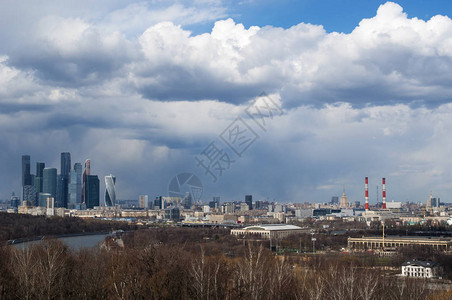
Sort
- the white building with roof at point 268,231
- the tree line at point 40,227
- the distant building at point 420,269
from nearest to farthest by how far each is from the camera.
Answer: the distant building at point 420,269
the tree line at point 40,227
the white building with roof at point 268,231

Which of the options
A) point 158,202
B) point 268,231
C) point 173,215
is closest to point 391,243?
point 268,231

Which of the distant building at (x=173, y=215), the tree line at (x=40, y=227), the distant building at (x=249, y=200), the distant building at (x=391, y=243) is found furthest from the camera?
the distant building at (x=249, y=200)

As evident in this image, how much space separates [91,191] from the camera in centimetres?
19375

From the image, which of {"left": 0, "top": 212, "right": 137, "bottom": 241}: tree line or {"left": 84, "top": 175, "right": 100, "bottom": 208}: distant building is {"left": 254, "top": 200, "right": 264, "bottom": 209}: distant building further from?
{"left": 0, "top": 212, "right": 137, "bottom": 241}: tree line

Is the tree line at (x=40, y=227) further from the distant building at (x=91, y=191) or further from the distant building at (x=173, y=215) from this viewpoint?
the distant building at (x=91, y=191)

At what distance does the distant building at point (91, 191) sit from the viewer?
19150 cm

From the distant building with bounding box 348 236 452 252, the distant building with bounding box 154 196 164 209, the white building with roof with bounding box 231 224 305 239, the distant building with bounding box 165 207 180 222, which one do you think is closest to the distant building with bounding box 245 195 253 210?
Answer: the distant building with bounding box 154 196 164 209

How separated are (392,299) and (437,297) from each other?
1.98m

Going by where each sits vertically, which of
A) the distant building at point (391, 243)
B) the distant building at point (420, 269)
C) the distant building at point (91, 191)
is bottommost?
the distant building at point (391, 243)

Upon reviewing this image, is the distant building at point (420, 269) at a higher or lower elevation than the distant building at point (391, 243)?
higher

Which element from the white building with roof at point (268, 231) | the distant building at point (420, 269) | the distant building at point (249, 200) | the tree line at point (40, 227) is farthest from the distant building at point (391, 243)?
the distant building at point (249, 200)

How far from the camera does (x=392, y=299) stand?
19.7m

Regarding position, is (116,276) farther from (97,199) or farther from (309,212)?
(97,199)

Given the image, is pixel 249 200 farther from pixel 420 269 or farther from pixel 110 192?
pixel 420 269
